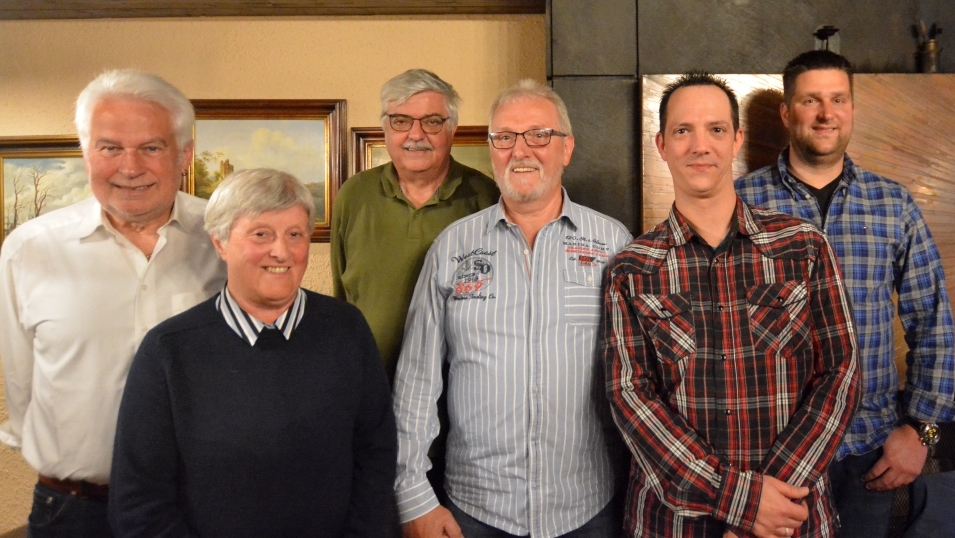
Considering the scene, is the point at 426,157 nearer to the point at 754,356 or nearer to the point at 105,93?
the point at 105,93

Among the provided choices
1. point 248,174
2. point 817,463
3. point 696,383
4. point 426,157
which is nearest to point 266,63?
point 426,157

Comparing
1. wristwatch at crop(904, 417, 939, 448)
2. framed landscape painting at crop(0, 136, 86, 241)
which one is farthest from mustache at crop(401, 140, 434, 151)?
framed landscape painting at crop(0, 136, 86, 241)

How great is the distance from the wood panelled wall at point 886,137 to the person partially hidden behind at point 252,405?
138 centimetres

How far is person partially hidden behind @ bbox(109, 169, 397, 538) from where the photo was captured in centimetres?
137

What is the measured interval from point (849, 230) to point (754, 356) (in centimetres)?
65

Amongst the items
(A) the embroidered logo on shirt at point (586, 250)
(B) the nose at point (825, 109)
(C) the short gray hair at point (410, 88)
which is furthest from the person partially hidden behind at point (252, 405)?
(B) the nose at point (825, 109)

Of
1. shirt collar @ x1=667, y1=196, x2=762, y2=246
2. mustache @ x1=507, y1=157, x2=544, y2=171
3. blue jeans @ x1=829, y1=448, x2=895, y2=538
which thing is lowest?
blue jeans @ x1=829, y1=448, x2=895, y2=538

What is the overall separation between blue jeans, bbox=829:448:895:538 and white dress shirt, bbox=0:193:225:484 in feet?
6.15

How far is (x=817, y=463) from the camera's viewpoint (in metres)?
1.46

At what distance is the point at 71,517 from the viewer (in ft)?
5.13

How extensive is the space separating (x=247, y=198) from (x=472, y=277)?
2.01ft

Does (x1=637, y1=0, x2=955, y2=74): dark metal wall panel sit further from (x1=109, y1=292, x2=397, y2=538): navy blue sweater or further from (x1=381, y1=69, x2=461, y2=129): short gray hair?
(x1=109, y1=292, x2=397, y2=538): navy blue sweater

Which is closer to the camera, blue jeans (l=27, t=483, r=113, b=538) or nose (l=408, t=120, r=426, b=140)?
blue jeans (l=27, t=483, r=113, b=538)

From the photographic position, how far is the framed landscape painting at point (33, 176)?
3225 mm
